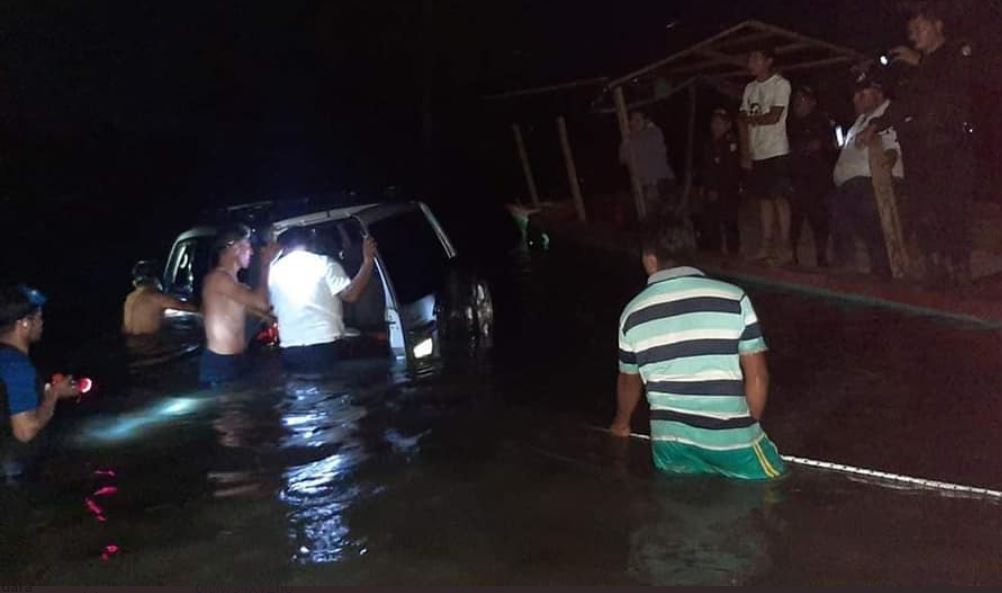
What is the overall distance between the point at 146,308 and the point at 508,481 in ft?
15.1

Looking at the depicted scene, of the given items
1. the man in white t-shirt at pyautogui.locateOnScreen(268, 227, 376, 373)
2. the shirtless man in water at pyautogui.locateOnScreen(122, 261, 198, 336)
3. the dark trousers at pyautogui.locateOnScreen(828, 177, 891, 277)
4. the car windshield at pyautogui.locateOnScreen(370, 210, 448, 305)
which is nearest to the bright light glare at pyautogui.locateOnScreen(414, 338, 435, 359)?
the car windshield at pyautogui.locateOnScreen(370, 210, 448, 305)

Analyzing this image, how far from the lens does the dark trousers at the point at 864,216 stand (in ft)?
34.3

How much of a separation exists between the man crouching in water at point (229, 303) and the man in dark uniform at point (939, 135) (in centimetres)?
519

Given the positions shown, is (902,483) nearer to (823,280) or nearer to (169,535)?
(169,535)

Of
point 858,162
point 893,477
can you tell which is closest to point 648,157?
point 858,162

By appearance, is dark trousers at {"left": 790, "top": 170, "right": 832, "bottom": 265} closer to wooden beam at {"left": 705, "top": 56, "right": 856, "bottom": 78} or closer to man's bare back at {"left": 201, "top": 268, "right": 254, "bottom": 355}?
wooden beam at {"left": 705, "top": 56, "right": 856, "bottom": 78}

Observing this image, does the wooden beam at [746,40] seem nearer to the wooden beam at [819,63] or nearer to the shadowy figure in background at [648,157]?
the wooden beam at [819,63]

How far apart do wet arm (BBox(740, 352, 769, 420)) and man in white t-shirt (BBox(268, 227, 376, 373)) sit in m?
4.24

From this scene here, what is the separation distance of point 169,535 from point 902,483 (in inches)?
155

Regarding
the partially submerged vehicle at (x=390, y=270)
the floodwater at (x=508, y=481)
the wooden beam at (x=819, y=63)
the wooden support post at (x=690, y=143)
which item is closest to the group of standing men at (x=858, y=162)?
the floodwater at (x=508, y=481)

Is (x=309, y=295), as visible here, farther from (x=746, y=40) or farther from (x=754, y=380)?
(x=746, y=40)

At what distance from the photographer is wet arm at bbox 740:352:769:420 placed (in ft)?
19.3

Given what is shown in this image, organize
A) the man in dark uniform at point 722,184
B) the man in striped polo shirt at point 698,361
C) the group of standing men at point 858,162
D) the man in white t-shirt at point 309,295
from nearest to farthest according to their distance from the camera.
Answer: the man in striped polo shirt at point 698,361, the group of standing men at point 858,162, the man in white t-shirt at point 309,295, the man in dark uniform at point 722,184

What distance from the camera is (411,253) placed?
1079 cm
